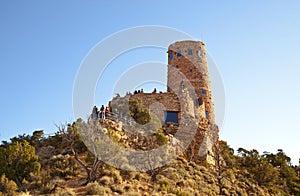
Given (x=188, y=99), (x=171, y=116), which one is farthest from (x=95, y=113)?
(x=188, y=99)

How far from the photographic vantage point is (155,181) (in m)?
19.9

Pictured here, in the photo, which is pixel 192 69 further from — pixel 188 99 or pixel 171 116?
pixel 171 116

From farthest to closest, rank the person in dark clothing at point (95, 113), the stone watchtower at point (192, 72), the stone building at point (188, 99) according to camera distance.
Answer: the stone watchtower at point (192, 72) < the stone building at point (188, 99) < the person in dark clothing at point (95, 113)

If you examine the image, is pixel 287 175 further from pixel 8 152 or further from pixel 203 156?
pixel 8 152

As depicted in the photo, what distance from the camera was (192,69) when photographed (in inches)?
1501

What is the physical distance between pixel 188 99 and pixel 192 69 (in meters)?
6.44

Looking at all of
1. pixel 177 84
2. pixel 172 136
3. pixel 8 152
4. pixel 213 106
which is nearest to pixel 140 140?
pixel 172 136

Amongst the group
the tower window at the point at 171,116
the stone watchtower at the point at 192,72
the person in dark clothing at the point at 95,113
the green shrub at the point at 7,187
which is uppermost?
the stone watchtower at the point at 192,72

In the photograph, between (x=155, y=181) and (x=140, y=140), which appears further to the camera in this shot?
(x=140, y=140)

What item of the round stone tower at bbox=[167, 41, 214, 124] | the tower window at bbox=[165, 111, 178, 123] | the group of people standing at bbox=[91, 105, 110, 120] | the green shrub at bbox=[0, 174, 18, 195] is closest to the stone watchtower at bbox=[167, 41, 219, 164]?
the round stone tower at bbox=[167, 41, 214, 124]

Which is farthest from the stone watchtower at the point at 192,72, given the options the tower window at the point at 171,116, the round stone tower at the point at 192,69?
the tower window at the point at 171,116

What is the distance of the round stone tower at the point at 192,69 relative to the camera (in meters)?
37.4

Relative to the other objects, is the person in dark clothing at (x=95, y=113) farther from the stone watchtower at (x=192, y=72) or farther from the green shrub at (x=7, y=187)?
the stone watchtower at (x=192, y=72)

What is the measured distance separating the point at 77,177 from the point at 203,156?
1290 cm
